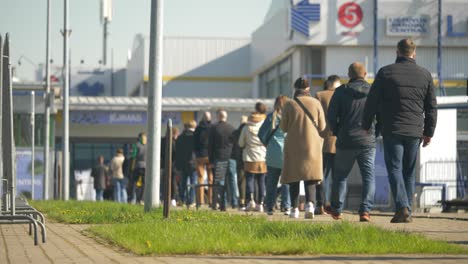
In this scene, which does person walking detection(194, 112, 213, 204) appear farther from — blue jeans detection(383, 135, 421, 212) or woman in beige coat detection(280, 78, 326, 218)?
blue jeans detection(383, 135, 421, 212)

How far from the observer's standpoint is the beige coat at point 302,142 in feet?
53.5

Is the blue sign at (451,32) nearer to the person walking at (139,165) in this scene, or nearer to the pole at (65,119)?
the pole at (65,119)

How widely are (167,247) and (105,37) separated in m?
92.0

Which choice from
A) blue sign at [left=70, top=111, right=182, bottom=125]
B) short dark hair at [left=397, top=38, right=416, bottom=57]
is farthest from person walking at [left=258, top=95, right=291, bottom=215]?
blue sign at [left=70, top=111, right=182, bottom=125]

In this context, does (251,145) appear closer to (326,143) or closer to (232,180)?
(232,180)

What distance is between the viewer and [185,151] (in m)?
26.2

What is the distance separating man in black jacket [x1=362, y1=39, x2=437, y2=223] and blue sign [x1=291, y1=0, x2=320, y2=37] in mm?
39391

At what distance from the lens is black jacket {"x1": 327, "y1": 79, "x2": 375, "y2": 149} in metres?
14.8

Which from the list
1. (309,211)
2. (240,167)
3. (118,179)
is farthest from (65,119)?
(309,211)

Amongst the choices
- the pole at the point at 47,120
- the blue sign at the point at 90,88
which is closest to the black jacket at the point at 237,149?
the pole at the point at 47,120

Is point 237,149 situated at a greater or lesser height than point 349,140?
lesser

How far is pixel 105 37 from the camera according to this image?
101 m

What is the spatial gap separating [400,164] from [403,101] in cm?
69

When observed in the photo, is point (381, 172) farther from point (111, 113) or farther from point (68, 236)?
point (111, 113)
